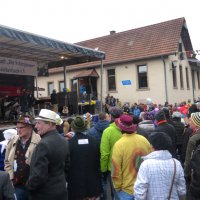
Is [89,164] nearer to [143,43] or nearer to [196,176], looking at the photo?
[196,176]

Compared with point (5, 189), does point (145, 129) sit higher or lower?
higher

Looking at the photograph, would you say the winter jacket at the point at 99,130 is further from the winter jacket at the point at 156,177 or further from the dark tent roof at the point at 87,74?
the dark tent roof at the point at 87,74

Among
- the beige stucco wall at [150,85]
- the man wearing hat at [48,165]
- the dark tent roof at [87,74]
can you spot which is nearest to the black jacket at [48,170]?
the man wearing hat at [48,165]

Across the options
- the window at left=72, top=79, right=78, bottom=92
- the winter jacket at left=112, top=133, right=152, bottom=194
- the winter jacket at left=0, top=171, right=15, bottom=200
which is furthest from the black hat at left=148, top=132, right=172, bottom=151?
the window at left=72, top=79, right=78, bottom=92

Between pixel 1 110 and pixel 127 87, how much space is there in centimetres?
1366

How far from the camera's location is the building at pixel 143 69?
24.7 meters

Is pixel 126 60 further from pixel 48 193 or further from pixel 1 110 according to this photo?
pixel 48 193

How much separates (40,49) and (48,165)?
32.9 feet

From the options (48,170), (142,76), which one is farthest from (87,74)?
(48,170)

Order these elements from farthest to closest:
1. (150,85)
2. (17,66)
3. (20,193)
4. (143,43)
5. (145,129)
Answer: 1. (143,43)
2. (150,85)
3. (17,66)
4. (145,129)
5. (20,193)

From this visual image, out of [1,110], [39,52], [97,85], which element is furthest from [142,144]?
[97,85]

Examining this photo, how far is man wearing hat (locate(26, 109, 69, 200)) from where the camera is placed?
11.7ft

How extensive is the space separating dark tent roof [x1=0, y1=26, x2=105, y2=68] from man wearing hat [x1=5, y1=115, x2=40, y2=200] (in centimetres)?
557

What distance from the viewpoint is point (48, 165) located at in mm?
3680
